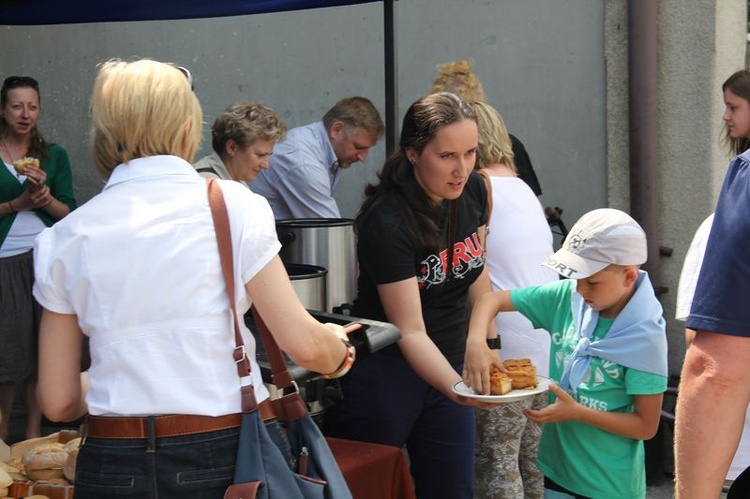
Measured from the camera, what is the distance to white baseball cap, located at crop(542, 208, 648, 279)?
9.60 ft

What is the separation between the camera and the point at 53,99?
5859 millimetres

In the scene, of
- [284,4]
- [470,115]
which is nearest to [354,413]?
[470,115]

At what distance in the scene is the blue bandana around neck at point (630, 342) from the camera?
2875 millimetres

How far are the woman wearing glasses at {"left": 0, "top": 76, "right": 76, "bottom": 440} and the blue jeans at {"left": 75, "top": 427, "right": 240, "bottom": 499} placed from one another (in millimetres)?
3028

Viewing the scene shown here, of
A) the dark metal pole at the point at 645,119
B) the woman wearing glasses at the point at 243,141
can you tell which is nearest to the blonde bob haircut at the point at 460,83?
the woman wearing glasses at the point at 243,141

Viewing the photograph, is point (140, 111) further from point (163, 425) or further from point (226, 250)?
point (163, 425)

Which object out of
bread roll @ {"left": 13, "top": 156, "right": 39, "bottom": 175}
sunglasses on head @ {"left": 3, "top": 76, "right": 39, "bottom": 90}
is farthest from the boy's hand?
sunglasses on head @ {"left": 3, "top": 76, "right": 39, "bottom": 90}

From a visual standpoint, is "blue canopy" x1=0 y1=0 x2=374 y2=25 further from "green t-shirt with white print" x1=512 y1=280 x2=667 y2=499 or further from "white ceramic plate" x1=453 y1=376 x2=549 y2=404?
"green t-shirt with white print" x1=512 y1=280 x2=667 y2=499

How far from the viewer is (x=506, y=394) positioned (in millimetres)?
3084

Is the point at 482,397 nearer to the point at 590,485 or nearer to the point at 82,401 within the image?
the point at 590,485

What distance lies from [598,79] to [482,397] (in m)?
3.55

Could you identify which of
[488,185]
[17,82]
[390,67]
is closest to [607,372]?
[488,185]

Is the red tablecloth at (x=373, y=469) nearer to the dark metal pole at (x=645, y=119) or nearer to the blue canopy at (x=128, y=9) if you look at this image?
the blue canopy at (x=128, y=9)

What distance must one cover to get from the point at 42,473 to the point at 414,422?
1.22 meters
